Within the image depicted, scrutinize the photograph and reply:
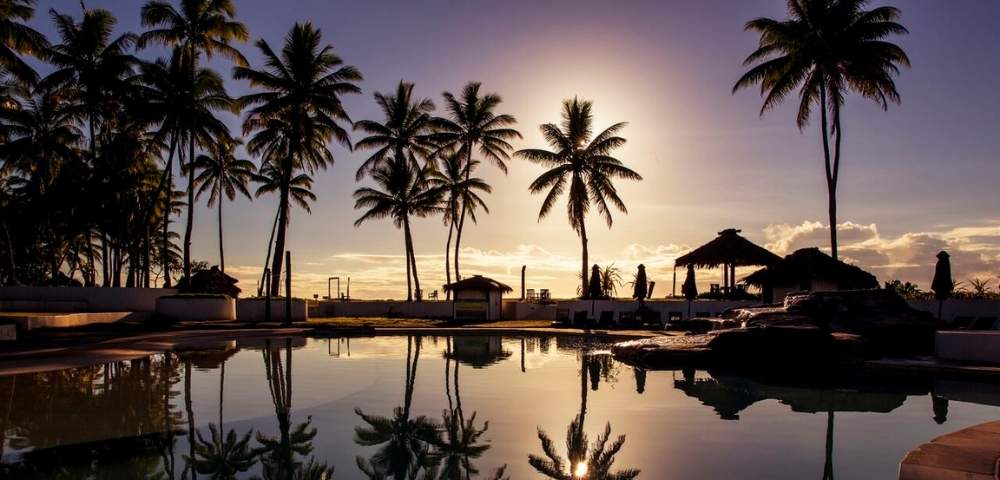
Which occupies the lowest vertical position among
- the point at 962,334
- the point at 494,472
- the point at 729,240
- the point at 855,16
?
the point at 494,472

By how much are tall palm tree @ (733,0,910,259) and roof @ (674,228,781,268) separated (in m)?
4.28

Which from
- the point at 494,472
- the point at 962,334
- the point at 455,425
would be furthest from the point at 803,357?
the point at 494,472

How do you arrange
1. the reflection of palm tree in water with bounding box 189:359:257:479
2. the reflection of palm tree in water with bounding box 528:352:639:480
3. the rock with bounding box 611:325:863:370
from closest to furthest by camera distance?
the reflection of palm tree in water with bounding box 528:352:639:480
the reflection of palm tree in water with bounding box 189:359:257:479
the rock with bounding box 611:325:863:370

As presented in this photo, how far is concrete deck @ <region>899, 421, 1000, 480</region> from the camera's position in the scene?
525 cm

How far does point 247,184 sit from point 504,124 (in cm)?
1897

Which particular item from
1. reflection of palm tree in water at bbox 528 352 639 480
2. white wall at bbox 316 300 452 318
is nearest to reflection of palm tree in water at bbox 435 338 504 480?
reflection of palm tree in water at bbox 528 352 639 480

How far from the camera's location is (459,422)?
9.09 metres

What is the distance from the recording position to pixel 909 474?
5.30 m

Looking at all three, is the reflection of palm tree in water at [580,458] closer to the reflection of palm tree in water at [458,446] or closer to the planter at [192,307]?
the reflection of palm tree in water at [458,446]

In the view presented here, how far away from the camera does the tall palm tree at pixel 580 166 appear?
34125 mm

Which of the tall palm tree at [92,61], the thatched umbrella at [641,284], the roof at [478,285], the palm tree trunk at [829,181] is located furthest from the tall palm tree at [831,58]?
the tall palm tree at [92,61]

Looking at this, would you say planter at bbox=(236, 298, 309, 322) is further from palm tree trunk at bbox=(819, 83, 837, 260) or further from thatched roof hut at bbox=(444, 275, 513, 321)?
palm tree trunk at bbox=(819, 83, 837, 260)

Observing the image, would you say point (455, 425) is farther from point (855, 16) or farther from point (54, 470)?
point (855, 16)

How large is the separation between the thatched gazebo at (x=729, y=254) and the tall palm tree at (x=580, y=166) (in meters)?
6.14
